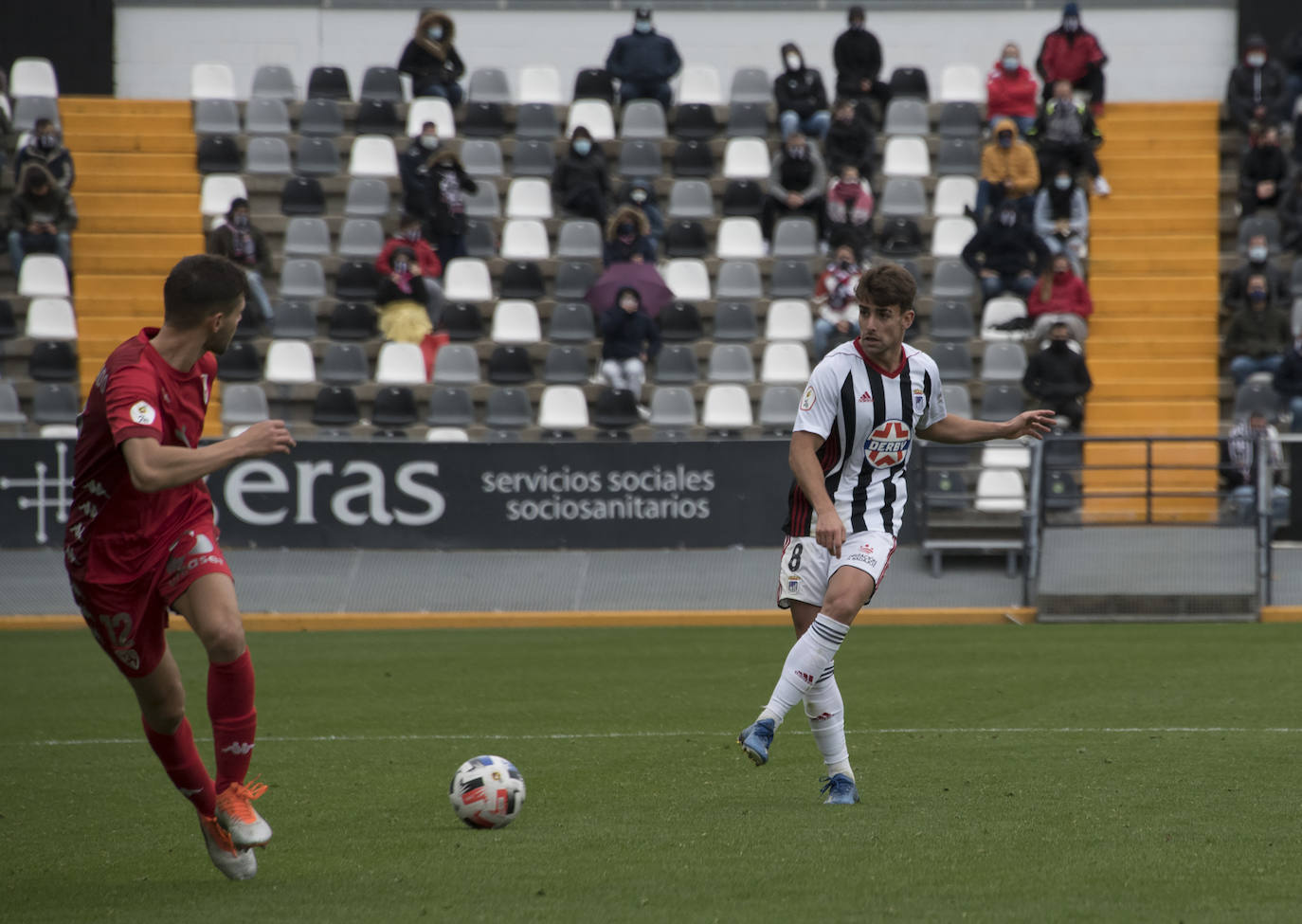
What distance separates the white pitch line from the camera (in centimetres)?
848

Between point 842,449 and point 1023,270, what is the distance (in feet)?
45.6

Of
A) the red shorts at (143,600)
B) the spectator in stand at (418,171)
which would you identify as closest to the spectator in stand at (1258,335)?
the spectator in stand at (418,171)

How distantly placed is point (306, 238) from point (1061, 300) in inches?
353

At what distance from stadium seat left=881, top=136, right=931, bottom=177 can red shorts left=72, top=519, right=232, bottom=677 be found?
57.5 ft

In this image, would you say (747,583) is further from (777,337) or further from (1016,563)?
(777,337)

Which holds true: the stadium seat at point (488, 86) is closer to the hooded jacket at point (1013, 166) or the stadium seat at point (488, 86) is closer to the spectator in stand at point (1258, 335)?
the hooded jacket at point (1013, 166)

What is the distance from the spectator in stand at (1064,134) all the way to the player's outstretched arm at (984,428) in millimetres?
14794

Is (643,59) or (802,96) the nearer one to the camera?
(802,96)

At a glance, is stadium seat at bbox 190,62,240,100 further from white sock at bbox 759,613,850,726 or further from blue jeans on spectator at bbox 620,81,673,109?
white sock at bbox 759,613,850,726

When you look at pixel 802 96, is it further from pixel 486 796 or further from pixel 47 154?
pixel 486 796

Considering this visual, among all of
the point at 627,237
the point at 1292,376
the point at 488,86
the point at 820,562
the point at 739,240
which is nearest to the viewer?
the point at 820,562

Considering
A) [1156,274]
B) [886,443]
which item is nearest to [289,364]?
[1156,274]

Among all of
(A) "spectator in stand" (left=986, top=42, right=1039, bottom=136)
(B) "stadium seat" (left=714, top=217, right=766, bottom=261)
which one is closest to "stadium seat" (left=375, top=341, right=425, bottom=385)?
(B) "stadium seat" (left=714, top=217, right=766, bottom=261)

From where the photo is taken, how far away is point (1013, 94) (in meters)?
21.6
